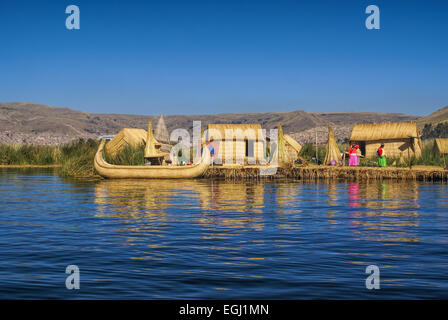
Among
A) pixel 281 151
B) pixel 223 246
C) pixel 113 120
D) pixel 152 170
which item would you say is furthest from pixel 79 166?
pixel 113 120

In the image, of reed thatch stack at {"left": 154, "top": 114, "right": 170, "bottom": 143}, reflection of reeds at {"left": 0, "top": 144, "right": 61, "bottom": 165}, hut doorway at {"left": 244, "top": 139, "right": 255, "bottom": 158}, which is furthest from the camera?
reflection of reeds at {"left": 0, "top": 144, "right": 61, "bottom": 165}

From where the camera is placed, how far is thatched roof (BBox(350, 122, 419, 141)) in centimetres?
3644

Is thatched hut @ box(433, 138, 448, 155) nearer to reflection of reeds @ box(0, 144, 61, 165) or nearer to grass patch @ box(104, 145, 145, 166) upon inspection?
grass patch @ box(104, 145, 145, 166)

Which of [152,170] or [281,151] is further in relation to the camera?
[281,151]

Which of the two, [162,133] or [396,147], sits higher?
[162,133]

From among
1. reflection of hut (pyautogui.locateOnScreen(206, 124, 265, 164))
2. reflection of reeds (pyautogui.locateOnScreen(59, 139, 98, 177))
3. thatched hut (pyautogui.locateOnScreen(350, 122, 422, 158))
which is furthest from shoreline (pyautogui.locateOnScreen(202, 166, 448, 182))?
thatched hut (pyautogui.locateOnScreen(350, 122, 422, 158))

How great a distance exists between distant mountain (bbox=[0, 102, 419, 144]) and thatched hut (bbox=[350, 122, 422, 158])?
80094 mm

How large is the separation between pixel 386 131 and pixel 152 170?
16788 millimetres

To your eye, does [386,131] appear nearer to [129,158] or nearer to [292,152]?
Result: [292,152]

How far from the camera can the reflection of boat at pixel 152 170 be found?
2803 cm

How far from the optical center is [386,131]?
37.1m

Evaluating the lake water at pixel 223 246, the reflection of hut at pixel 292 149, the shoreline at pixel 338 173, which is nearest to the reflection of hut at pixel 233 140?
the reflection of hut at pixel 292 149

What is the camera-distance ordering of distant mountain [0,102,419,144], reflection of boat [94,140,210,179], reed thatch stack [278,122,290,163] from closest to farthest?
reflection of boat [94,140,210,179], reed thatch stack [278,122,290,163], distant mountain [0,102,419,144]

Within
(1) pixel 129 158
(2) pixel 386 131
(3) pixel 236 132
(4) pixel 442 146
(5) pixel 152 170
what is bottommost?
(5) pixel 152 170
